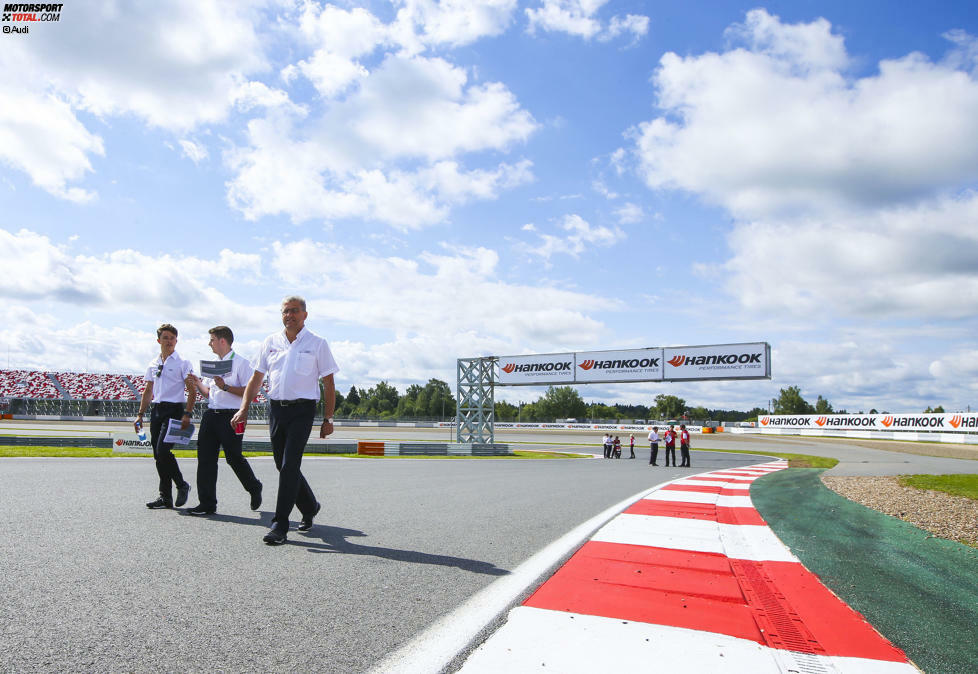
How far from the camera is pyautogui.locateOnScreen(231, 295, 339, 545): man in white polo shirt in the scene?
4570 mm

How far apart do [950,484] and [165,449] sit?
12.0 m

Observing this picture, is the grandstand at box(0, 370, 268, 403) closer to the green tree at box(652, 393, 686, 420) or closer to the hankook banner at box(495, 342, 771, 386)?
the hankook banner at box(495, 342, 771, 386)

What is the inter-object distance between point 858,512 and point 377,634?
6915mm

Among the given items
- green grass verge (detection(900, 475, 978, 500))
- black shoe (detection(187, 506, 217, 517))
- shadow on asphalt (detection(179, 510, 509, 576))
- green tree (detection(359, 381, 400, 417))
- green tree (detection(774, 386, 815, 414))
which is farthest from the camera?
green tree (detection(359, 381, 400, 417))

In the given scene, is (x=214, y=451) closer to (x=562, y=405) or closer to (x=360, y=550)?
(x=360, y=550)

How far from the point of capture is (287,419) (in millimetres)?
4641

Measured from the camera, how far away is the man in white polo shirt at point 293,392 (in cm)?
457

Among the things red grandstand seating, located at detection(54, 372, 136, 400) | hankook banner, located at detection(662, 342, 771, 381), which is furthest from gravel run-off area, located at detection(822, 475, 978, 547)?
red grandstand seating, located at detection(54, 372, 136, 400)

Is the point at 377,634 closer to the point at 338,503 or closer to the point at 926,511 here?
the point at 338,503

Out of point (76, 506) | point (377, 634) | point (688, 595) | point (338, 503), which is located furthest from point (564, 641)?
point (76, 506)

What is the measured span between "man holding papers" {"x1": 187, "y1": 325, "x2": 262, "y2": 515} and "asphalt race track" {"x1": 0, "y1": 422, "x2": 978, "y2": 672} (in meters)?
0.27

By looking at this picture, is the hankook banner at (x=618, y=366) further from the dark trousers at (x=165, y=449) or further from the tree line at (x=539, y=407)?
the tree line at (x=539, y=407)

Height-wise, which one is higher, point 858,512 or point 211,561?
point 211,561

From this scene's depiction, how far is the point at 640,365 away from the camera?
2967 centimetres
